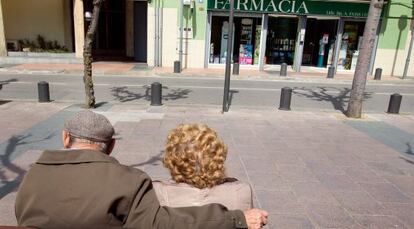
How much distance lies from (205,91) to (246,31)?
7.39 meters

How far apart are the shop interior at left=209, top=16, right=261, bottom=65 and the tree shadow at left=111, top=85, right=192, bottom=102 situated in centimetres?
673

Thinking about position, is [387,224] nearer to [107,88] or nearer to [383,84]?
[107,88]

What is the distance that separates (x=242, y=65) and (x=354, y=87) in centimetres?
1021

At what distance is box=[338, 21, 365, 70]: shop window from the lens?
712 inches

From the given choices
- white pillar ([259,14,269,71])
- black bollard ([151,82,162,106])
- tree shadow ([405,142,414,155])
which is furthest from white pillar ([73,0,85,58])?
tree shadow ([405,142,414,155])

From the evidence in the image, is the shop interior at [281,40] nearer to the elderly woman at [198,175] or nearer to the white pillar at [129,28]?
the white pillar at [129,28]

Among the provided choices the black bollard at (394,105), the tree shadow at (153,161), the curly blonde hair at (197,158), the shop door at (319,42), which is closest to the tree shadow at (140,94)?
the tree shadow at (153,161)

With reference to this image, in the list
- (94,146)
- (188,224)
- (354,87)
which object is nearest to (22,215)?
(94,146)

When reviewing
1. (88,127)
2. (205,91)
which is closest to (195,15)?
(205,91)

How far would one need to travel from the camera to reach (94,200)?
154 centimetres

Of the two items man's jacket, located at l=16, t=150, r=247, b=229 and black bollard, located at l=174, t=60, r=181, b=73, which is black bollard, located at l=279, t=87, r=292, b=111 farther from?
man's jacket, located at l=16, t=150, r=247, b=229

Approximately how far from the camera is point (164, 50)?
1741 centimetres

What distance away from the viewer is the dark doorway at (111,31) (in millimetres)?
22078

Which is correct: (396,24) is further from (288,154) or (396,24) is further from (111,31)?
(111,31)
